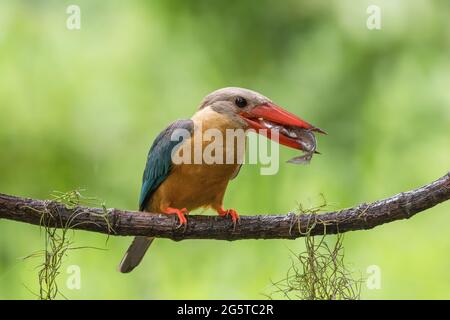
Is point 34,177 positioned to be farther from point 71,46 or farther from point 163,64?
point 163,64

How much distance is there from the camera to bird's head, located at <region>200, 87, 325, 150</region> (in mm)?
Result: 3951

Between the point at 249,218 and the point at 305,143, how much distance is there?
0.49 meters

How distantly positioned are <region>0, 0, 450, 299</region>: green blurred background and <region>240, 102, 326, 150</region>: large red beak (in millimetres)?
1004

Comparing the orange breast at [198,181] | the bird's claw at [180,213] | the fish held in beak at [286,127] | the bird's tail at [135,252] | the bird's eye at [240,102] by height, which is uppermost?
the bird's eye at [240,102]

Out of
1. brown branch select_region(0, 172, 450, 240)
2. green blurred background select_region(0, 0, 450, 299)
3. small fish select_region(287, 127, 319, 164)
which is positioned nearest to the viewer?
brown branch select_region(0, 172, 450, 240)

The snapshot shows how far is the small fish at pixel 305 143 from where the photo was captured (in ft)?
12.4

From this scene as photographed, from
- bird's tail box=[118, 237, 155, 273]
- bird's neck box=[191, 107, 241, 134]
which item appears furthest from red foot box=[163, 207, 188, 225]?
bird's neck box=[191, 107, 241, 134]

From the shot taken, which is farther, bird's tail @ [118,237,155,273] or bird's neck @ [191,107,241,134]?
bird's tail @ [118,237,155,273]

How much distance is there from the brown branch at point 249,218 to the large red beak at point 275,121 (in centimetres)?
46

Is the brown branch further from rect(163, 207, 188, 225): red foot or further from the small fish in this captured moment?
the small fish

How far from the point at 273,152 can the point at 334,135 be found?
0.49m

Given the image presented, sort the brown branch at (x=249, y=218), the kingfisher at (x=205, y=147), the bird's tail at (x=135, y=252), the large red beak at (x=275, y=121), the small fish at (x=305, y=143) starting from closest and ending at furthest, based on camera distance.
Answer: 1. the brown branch at (x=249, y=218)
2. the small fish at (x=305, y=143)
3. the large red beak at (x=275, y=121)
4. the kingfisher at (x=205, y=147)
5. the bird's tail at (x=135, y=252)

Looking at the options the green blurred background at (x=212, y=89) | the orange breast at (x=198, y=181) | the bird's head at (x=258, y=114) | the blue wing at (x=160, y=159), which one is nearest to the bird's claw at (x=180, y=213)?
the orange breast at (x=198, y=181)

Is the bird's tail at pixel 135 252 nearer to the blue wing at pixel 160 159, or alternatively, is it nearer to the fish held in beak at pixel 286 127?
the blue wing at pixel 160 159
